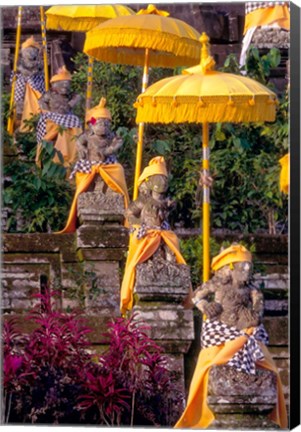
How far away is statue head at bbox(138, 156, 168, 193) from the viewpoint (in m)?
19.1

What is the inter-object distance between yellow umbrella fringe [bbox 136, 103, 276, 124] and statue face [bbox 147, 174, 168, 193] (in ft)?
1.63

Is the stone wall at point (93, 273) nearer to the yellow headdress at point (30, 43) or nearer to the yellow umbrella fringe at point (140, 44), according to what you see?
the yellow umbrella fringe at point (140, 44)

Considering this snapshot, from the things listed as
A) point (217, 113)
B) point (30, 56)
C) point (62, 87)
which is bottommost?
point (217, 113)

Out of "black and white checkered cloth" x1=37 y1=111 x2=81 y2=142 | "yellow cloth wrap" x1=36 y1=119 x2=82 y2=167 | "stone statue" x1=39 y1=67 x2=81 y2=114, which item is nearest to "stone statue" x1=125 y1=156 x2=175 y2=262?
"yellow cloth wrap" x1=36 y1=119 x2=82 y2=167

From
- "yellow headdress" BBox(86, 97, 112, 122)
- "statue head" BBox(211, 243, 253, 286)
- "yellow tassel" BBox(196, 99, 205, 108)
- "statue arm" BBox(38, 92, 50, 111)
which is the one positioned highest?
"statue arm" BBox(38, 92, 50, 111)

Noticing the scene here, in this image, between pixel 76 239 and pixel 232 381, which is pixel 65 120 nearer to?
pixel 76 239

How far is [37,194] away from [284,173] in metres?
2.20

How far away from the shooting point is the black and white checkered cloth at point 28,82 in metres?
21.2

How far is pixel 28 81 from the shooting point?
2134cm

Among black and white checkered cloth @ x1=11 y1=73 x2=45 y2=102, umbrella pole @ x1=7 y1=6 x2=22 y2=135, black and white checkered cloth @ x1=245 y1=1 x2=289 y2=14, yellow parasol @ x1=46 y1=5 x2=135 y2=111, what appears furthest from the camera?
black and white checkered cloth @ x1=11 y1=73 x2=45 y2=102

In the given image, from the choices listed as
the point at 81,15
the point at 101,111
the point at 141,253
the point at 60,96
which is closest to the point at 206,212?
the point at 141,253

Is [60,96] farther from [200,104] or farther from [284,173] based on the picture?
[284,173]

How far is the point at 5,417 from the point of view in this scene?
18.7 m

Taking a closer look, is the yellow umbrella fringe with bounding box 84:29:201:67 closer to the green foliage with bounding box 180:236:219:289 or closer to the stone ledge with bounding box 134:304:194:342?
the green foliage with bounding box 180:236:219:289
